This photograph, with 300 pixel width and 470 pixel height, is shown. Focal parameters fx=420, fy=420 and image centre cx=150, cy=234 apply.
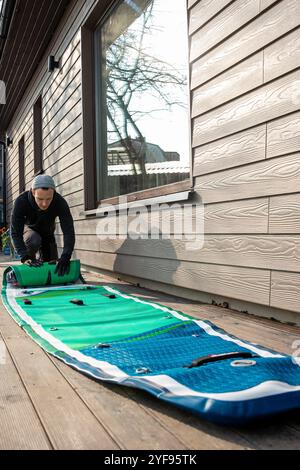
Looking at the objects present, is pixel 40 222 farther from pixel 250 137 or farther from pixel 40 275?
pixel 250 137

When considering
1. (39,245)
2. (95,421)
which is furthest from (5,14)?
(95,421)

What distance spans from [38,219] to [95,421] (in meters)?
2.96

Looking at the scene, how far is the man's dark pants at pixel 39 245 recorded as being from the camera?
3865 millimetres

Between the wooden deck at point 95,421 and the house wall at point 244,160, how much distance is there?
3.46 feet

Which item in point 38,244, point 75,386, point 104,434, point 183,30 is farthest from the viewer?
point 38,244

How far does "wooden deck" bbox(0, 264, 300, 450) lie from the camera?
92 centimetres

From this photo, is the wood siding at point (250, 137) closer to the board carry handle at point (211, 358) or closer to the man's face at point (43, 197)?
the board carry handle at point (211, 358)

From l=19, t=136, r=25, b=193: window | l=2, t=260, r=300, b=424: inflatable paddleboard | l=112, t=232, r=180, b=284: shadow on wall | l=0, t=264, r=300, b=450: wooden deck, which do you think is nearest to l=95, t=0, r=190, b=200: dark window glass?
l=112, t=232, r=180, b=284: shadow on wall

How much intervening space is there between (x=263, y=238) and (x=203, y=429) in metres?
1.30

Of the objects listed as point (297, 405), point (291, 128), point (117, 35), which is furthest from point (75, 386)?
point (117, 35)

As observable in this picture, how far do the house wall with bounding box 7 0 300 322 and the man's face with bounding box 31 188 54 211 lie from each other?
97cm

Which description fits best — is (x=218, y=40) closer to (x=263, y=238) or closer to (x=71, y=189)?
(x=263, y=238)

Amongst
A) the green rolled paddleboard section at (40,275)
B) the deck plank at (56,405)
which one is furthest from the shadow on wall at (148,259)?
the deck plank at (56,405)

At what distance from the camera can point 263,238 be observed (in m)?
2.12
